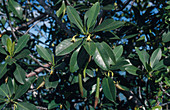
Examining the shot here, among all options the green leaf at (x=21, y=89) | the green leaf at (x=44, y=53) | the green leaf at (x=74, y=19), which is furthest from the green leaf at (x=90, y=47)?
the green leaf at (x=21, y=89)

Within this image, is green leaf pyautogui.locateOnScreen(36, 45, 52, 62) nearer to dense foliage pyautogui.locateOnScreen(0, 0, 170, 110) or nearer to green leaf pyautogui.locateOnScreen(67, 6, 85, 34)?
dense foliage pyautogui.locateOnScreen(0, 0, 170, 110)

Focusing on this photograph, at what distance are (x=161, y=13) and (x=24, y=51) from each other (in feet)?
3.07

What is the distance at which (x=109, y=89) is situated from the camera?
2.54ft

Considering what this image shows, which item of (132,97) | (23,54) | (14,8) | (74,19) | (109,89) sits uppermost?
(14,8)

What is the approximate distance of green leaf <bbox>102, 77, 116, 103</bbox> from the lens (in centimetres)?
75

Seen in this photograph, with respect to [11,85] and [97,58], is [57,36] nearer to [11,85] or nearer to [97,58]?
[11,85]

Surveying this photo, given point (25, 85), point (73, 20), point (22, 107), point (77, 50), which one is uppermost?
point (73, 20)

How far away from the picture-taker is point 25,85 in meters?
0.94

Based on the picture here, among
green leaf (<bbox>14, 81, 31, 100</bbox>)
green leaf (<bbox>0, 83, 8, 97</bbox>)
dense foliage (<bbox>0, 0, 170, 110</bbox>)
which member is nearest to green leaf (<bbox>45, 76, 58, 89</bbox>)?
dense foliage (<bbox>0, 0, 170, 110</bbox>)

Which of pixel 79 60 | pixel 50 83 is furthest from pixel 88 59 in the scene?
pixel 50 83

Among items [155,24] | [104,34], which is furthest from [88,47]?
[155,24]

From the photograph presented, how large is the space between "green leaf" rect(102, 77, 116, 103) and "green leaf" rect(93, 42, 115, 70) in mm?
115

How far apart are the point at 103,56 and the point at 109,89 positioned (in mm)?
174

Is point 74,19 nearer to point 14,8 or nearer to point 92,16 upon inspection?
point 92,16
